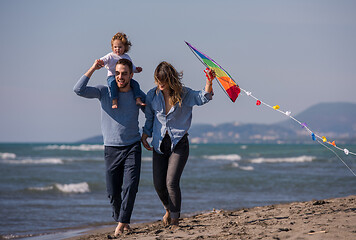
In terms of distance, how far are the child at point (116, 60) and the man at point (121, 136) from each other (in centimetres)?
6

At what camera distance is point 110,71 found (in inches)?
191

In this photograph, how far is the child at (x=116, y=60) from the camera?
15.1 ft

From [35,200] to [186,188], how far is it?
12.4ft

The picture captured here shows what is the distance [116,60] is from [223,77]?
1137mm

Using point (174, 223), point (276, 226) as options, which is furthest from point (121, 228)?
point (276, 226)

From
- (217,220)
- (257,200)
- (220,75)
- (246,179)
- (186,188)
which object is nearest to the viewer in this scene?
(220,75)

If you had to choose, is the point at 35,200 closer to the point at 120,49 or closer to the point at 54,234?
the point at 54,234

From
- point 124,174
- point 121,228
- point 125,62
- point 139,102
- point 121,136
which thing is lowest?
point 121,228

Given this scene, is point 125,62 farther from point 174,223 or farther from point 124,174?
point 174,223

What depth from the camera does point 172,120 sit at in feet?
14.8

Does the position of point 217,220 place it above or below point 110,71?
below

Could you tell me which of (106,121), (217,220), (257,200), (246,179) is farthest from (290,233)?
(246,179)

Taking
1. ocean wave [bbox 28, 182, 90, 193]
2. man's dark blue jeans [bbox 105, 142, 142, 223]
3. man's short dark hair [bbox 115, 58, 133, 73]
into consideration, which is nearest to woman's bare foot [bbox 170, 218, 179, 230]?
man's dark blue jeans [bbox 105, 142, 142, 223]

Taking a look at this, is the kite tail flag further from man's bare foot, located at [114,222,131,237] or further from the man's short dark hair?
man's bare foot, located at [114,222,131,237]
